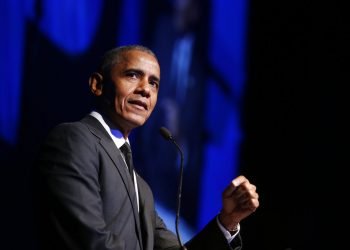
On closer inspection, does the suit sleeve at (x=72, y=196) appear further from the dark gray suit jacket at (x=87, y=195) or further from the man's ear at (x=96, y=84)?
the man's ear at (x=96, y=84)

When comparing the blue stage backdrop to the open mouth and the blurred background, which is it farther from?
the open mouth

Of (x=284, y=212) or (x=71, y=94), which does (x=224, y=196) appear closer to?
(x=71, y=94)

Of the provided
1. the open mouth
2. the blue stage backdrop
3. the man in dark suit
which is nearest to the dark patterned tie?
the man in dark suit

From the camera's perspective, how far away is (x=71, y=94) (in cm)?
247

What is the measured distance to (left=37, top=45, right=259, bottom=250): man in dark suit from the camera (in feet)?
4.95

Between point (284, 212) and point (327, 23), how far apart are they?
117 cm

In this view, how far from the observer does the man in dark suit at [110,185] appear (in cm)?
151

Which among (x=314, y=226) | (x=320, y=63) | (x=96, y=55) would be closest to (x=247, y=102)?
(x=320, y=63)

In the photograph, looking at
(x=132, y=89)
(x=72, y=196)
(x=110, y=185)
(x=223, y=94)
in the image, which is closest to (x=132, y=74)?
(x=132, y=89)

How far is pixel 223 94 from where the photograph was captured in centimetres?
343

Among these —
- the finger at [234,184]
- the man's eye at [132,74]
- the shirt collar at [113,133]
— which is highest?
the man's eye at [132,74]

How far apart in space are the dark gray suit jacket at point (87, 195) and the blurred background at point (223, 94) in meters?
0.70

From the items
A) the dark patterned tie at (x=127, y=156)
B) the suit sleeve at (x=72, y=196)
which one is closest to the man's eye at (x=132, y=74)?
the dark patterned tie at (x=127, y=156)

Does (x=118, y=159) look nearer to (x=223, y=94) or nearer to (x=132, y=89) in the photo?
(x=132, y=89)
